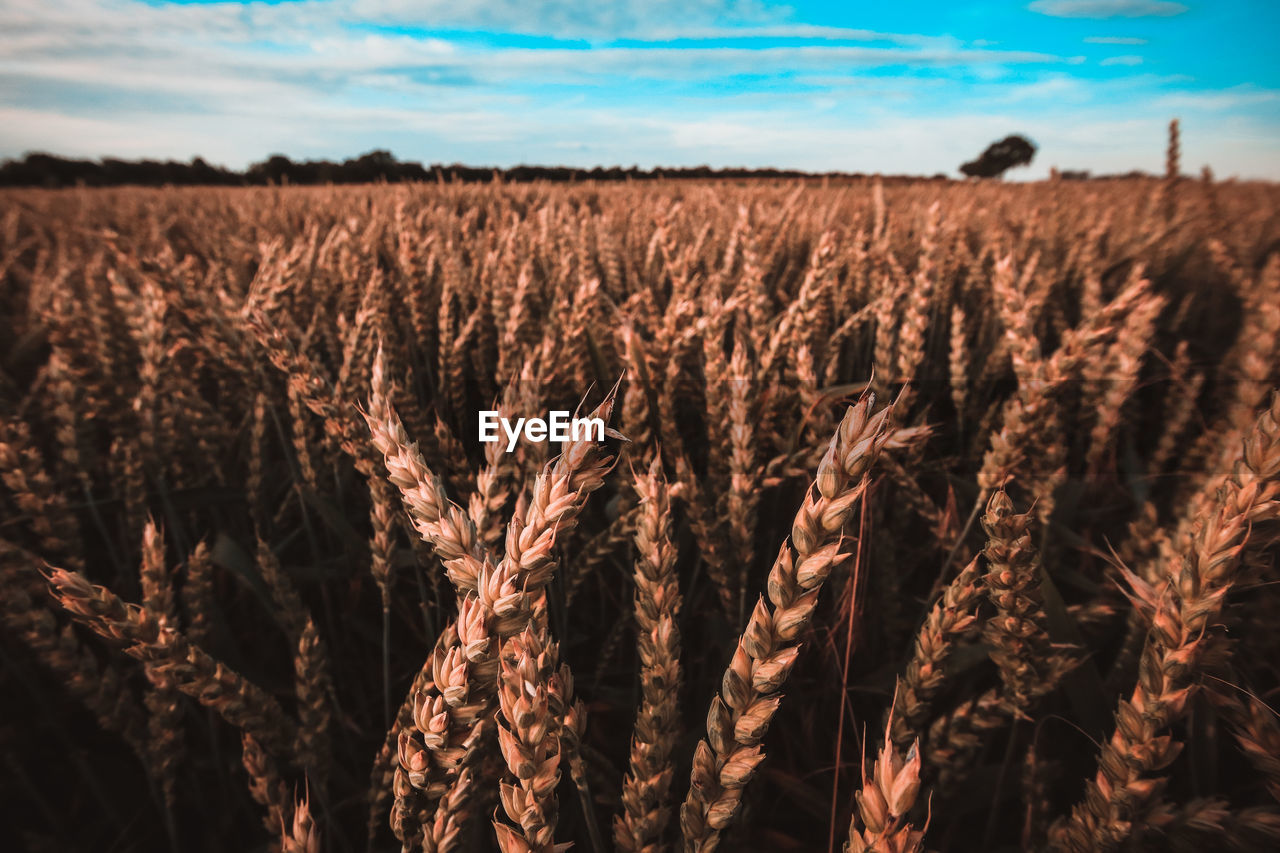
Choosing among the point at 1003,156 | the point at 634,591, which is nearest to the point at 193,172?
the point at 634,591

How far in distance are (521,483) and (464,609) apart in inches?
21.3

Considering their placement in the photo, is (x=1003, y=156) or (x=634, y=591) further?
(x=1003, y=156)

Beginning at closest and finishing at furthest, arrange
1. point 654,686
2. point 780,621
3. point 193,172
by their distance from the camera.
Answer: point 780,621 → point 654,686 → point 193,172

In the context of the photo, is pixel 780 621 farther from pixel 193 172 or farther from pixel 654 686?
pixel 193 172

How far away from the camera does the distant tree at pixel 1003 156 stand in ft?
A: 124

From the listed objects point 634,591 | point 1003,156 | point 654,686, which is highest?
point 1003,156

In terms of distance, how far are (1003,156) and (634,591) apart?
49.1m

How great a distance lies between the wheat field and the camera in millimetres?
424

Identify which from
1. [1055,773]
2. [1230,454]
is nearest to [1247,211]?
[1230,454]

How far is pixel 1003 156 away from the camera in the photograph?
129 feet

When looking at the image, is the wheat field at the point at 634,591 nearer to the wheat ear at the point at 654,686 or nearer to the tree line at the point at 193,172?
the wheat ear at the point at 654,686

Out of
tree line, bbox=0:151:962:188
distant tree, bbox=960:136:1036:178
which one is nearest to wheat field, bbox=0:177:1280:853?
tree line, bbox=0:151:962:188

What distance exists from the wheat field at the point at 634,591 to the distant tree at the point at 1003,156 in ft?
144

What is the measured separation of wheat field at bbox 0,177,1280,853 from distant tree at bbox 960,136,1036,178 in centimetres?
4397
